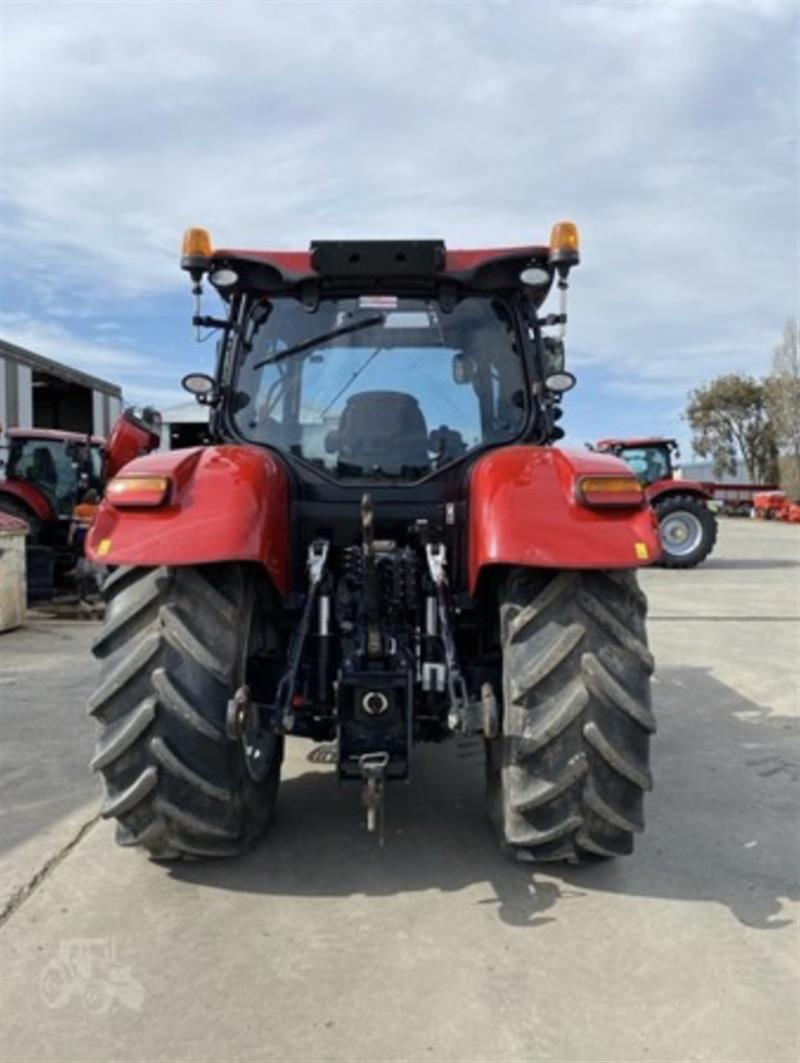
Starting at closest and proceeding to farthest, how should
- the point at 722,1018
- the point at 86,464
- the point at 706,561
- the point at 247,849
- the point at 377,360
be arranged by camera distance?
the point at 722,1018 → the point at 247,849 → the point at 377,360 → the point at 86,464 → the point at 706,561

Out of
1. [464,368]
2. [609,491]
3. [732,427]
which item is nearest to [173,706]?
[609,491]

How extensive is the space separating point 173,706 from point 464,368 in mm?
1802

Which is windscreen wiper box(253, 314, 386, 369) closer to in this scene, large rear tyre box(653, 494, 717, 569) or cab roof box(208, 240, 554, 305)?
cab roof box(208, 240, 554, 305)

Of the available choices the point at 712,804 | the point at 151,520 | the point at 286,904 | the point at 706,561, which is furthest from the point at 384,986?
the point at 706,561

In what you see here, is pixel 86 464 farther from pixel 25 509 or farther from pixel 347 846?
pixel 347 846

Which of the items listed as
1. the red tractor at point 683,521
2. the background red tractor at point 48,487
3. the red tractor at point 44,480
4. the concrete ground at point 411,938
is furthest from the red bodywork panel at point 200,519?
the red tractor at point 683,521

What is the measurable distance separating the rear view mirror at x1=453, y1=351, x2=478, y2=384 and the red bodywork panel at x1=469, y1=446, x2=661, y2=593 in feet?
2.37

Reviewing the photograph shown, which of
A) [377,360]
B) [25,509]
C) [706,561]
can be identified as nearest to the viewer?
[377,360]

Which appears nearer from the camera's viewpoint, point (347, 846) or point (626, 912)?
point (626, 912)

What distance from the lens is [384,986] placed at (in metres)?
2.71

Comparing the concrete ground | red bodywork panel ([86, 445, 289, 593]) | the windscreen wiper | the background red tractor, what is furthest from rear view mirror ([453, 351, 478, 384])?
the background red tractor

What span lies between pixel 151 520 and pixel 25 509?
1029 centimetres

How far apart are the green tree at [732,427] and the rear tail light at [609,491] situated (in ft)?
148

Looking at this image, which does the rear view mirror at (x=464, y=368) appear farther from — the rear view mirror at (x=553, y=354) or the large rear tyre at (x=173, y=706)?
the large rear tyre at (x=173, y=706)
